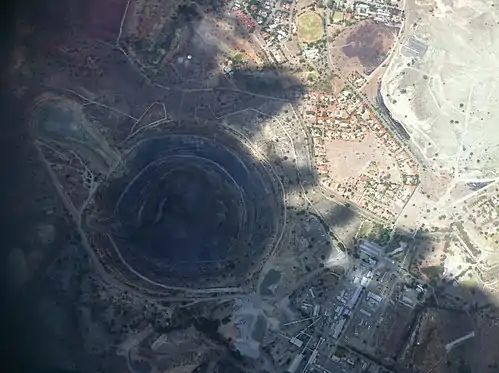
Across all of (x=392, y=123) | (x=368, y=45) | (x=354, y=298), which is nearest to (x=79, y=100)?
(x=368, y=45)

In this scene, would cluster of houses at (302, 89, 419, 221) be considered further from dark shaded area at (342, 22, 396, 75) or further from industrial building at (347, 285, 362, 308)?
industrial building at (347, 285, 362, 308)

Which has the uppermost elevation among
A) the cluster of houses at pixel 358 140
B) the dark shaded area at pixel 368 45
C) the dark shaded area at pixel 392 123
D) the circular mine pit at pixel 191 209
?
the dark shaded area at pixel 368 45

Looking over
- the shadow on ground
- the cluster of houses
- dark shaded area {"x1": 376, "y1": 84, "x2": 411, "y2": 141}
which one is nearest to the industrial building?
the shadow on ground

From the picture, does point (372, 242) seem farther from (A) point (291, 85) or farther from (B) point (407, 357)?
(A) point (291, 85)

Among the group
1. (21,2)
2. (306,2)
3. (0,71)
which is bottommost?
(0,71)

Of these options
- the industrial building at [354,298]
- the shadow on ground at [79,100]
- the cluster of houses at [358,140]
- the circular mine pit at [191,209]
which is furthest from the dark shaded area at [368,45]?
the industrial building at [354,298]

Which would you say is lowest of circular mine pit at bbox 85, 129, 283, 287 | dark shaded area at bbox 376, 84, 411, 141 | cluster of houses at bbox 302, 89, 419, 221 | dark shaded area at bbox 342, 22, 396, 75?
circular mine pit at bbox 85, 129, 283, 287

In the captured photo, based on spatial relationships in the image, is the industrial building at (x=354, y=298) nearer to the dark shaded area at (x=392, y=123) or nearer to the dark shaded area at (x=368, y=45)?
the dark shaded area at (x=392, y=123)

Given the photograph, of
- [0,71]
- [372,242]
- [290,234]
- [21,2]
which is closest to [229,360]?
[290,234]
